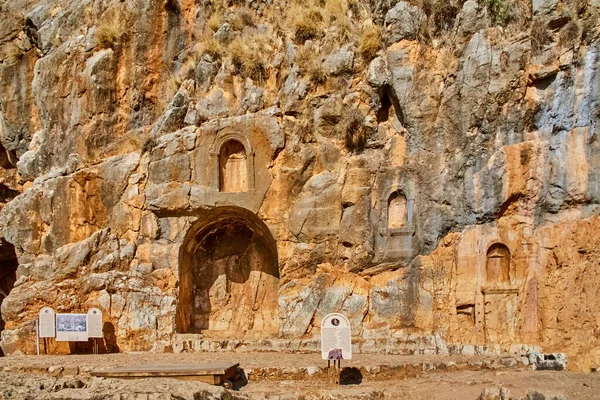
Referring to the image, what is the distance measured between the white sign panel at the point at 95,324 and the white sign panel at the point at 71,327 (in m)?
0.12

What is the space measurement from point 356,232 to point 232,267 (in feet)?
12.7

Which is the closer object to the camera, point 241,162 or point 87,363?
point 87,363

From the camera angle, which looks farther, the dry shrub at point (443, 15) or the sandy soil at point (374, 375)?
the dry shrub at point (443, 15)

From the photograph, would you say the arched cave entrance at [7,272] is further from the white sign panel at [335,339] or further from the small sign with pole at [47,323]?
the white sign panel at [335,339]

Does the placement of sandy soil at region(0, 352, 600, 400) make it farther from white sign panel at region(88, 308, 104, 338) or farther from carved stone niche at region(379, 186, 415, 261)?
carved stone niche at region(379, 186, 415, 261)

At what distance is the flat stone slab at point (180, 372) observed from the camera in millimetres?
12195

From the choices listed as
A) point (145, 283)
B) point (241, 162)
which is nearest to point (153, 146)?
point (241, 162)

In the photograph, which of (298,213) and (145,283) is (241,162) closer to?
(298,213)

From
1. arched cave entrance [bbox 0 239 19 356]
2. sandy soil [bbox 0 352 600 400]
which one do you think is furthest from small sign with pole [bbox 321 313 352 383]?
arched cave entrance [bbox 0 239 19 356]

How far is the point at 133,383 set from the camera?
1191cm

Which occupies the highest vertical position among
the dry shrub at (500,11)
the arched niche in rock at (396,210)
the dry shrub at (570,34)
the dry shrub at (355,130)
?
the dry shrub at (500,11)

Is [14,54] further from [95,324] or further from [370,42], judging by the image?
[370,42]

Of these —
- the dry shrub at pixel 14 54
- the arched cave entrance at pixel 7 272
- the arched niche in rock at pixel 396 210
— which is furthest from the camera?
the arched cave entrance at pixel 7 272

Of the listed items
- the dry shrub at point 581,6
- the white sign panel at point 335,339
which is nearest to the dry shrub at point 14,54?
the white sign panel at point 335,339
